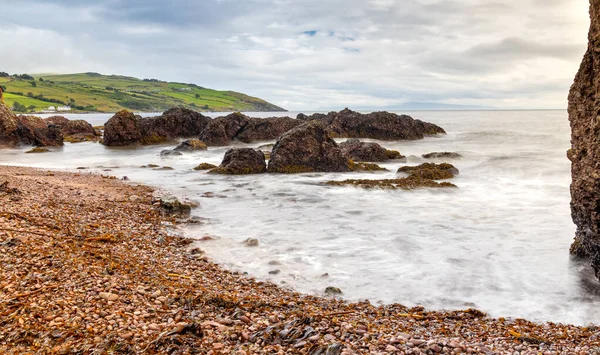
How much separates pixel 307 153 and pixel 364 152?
177 inches

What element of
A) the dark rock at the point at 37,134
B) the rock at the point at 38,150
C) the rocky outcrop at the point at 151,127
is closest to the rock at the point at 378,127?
the rocky outcrop at the point at 151,127

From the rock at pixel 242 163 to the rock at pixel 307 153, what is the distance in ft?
1.79

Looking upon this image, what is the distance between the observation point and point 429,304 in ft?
19.1

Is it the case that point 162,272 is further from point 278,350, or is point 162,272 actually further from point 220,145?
point 220,145

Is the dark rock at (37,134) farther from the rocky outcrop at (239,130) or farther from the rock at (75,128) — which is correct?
the rocky outcrop at (239,130)

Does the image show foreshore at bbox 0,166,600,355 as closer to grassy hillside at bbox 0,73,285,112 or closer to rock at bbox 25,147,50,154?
rock at bbox 25,147,50,154

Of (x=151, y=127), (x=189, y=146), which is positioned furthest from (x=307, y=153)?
(x=151, y=127)

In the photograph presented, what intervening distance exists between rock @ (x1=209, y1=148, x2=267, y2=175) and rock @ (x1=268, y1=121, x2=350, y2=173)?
1.79ft

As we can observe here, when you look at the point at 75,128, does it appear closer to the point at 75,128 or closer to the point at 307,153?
the point at 75,128

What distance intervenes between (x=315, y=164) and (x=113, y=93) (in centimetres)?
14566

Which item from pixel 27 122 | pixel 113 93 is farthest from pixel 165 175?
pixel 113 93

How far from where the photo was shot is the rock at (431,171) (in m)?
17.0

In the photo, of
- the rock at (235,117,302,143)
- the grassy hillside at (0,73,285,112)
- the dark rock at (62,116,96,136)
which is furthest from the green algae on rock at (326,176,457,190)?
the grassy hillside at (0,73,285,112)

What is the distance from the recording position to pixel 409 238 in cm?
908
